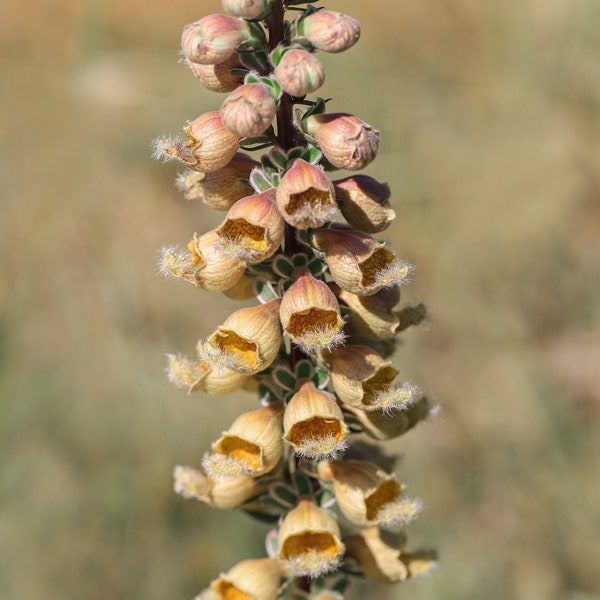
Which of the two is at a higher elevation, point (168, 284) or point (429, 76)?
point (429, 76)

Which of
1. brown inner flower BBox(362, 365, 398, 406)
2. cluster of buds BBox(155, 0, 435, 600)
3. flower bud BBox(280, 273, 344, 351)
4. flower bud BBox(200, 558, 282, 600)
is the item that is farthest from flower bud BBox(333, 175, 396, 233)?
flower bud BBox(200, 558, 282, 600)

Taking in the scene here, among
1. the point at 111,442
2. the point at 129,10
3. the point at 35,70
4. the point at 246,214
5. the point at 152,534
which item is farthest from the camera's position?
the point at 129,10

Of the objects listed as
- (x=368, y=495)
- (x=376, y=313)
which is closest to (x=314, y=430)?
(x=368, y=495)

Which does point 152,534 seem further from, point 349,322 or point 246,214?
point 246,214

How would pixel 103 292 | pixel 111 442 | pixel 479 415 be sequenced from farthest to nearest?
pixel 479 415 → pixel 103 292 → pixel 111 442

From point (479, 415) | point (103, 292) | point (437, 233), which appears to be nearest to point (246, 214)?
point (103, 292)

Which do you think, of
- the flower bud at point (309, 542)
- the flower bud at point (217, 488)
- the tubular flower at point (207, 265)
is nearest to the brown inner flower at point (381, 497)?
the flower bud at point (309, 542)
